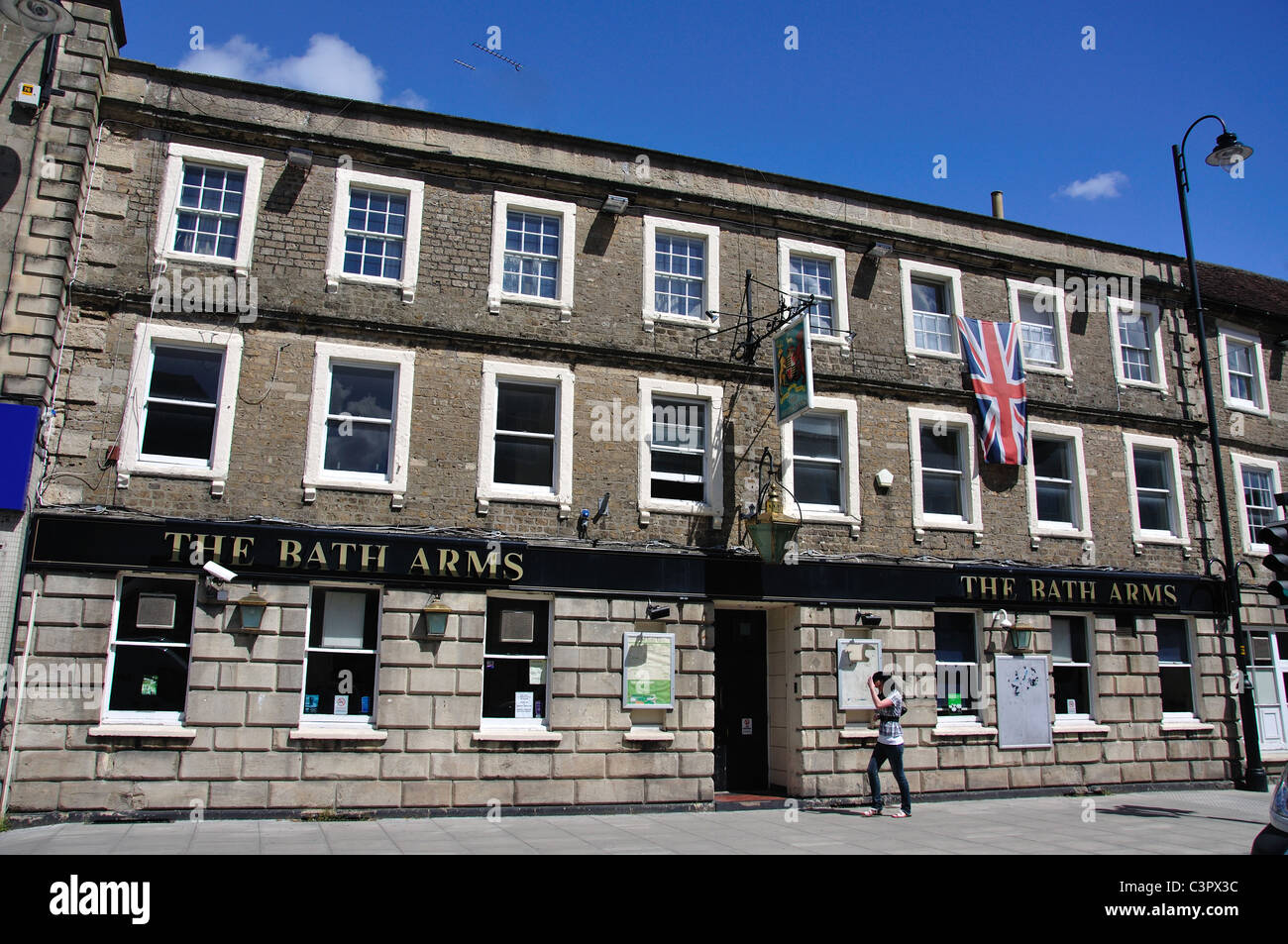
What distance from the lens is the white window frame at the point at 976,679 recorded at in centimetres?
1584

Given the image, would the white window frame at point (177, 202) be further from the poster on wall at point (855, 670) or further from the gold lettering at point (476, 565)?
the poster on wall at point (855, 670)

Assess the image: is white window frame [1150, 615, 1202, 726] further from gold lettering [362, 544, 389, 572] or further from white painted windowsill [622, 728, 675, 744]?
gold lettering [362, 544, 389, 572]

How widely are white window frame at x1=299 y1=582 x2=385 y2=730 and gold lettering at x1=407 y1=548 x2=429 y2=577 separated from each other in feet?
1.91

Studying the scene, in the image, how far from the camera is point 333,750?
1245cm

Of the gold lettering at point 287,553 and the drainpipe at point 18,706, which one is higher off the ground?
the gold lettering at point 287,553

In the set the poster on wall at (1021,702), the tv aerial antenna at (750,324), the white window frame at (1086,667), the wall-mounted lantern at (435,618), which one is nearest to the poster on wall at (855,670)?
the poster on wall at (1021,702)

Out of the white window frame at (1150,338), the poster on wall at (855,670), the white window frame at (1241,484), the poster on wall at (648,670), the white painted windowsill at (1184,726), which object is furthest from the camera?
the white window frame at (1241,484)

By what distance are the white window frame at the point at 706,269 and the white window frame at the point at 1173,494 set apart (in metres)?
9.62

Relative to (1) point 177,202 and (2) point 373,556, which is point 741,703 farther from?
(1) point 177,202

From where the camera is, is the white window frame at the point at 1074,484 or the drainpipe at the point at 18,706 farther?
the white window frame at the point at 1074,484

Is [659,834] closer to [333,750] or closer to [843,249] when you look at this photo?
[333,750]

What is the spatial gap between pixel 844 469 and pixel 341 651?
9.24 meters

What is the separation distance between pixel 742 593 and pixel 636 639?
2049mm

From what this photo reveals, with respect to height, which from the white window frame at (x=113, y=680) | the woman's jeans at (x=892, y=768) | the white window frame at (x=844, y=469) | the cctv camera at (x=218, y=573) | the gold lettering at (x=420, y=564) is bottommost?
the woman's jeans at (x=892, y=768)
